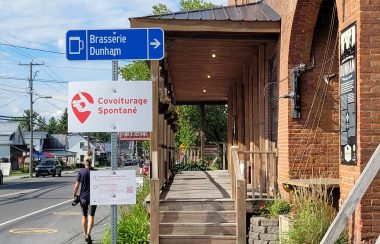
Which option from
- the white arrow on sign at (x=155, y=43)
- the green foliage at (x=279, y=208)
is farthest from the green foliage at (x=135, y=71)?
the white arrow on sign at (x=155, y=43)

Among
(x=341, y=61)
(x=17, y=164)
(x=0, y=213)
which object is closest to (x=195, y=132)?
(x=0, y=213)

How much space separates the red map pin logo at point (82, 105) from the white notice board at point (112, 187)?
22.7 inches

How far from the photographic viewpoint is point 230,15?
11.4 m

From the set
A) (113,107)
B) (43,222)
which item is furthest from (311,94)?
(43,222)

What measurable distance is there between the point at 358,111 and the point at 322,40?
11.7 feet

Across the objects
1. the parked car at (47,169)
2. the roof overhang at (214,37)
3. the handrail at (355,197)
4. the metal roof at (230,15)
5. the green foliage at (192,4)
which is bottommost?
the parked car at (47,169)

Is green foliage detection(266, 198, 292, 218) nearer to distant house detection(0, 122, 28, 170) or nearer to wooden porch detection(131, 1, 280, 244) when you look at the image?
wooden porch detection(131, 1, 280, 244)

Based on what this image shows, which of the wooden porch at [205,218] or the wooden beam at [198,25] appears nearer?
the wooden porch at [205,218]

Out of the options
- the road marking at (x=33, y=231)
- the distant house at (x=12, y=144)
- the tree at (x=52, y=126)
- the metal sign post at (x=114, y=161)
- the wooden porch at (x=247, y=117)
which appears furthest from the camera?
the tree at (x=52, y=126)

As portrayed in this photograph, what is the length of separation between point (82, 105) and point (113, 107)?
32 centimetres

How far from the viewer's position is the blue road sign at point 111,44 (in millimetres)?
5715

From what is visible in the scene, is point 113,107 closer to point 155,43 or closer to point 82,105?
point 82,105

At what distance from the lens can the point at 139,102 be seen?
5664mm

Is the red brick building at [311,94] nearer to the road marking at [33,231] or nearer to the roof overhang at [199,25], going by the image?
the roof overhang at [199,25]
